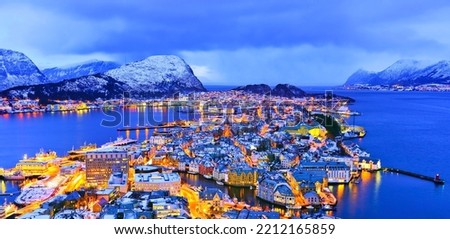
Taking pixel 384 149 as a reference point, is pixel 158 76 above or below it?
above

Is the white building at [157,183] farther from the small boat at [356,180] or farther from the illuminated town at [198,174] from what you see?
the small boat at [356,180]

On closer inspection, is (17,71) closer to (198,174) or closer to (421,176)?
(198,174)

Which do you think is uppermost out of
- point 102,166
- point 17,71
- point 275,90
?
point 17,71

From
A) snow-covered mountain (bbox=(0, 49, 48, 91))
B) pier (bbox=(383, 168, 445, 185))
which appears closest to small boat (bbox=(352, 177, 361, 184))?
pier (bbox=(383, 168, 445, 185))

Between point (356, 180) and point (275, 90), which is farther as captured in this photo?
point (275, 90)

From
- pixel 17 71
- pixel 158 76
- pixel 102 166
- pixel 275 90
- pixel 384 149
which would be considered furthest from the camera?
pixel 158 76

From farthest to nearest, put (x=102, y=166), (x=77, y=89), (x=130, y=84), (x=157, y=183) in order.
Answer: (x=130, y=84) → (x=77, y=89) → (x=102, y=166) → (x=157, y=183)

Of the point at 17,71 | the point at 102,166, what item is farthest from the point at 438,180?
the point at 17,71
